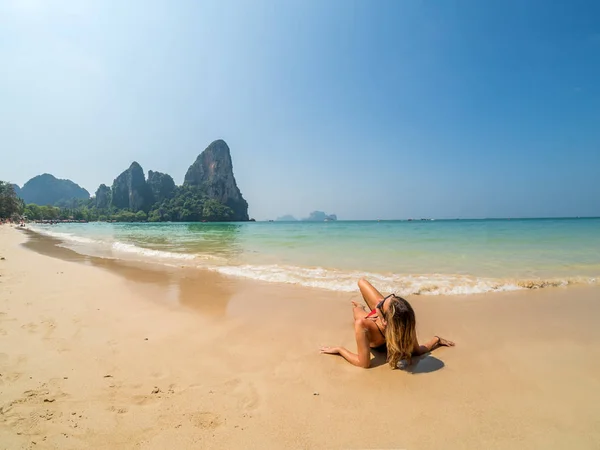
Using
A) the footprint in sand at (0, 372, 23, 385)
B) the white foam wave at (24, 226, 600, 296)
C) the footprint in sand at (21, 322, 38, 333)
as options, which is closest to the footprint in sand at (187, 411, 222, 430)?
the footprint in sand at (0, 372, 23, 385)

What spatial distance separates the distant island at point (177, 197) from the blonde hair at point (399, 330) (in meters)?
128

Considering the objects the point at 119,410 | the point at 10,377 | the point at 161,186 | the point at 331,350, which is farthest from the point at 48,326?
the point at 161,186

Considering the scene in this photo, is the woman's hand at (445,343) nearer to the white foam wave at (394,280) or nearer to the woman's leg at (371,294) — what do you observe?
the woman's leg at (371,294)

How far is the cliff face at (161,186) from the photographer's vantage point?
140625mm

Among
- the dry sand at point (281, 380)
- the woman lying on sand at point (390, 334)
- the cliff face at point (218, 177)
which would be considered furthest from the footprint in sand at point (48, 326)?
the cliff face at point (218, 177)

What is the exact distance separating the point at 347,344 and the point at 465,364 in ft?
4.81

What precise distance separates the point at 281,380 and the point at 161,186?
157909mm

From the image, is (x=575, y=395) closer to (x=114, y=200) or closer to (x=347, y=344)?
(x=347, y=344)

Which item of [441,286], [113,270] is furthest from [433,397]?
[113,270]

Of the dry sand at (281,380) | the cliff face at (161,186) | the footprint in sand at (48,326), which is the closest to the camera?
the dry sand at (281,380)

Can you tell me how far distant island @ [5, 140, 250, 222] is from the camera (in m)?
127

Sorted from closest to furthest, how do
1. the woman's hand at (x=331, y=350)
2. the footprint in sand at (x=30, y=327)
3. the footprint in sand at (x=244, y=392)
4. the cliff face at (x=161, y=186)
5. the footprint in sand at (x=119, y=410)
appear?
the footprint in sand at (x=119, y=410) < the footprint in sand at (x=244, y=392) < the woman's hand at (x=331, y=350) < the footprint in sand at (x=30, y=327) < the cliff face at (x=161, y=186)

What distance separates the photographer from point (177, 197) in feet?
443

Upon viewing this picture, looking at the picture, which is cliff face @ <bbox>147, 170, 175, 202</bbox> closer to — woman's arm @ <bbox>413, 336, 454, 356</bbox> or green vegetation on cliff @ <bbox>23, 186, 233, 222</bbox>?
green vegetation on cliff @ <bbox>23, 186, 233, 222</bbox>
